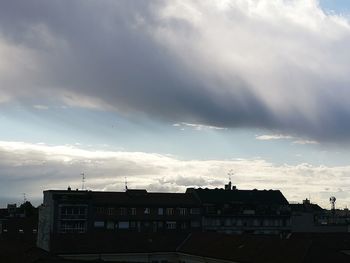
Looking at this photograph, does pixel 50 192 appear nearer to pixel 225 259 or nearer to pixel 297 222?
pixel 225 259

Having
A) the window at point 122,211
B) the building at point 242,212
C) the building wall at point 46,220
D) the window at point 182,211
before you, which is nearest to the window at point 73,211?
the building wall at point 46,220

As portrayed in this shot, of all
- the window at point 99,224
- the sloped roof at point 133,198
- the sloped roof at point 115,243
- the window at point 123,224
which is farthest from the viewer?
the window at point 123,224

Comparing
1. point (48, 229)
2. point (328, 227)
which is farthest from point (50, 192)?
point (328, 227)

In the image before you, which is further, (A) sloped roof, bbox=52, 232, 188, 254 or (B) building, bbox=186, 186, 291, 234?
(B) building, bbox=186, 186, 291, 234

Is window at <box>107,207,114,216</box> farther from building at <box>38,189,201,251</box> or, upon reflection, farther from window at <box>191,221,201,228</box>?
window at <box>191,221,201,228</box>

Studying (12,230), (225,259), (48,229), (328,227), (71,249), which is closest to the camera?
(225,259)

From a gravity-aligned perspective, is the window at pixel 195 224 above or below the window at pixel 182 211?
below

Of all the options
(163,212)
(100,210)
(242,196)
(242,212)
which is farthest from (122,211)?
(242,196)

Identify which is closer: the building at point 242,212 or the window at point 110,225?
the window at point 110,225

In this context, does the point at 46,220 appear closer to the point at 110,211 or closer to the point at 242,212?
the point at 110,211

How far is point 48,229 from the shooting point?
366 ft

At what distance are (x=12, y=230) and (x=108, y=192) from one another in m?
27.1

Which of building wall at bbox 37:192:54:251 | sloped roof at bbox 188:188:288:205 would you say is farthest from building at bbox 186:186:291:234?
building wall at bbox 37:192:54:251

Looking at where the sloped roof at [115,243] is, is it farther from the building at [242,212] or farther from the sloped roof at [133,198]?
the building at [242,212]
